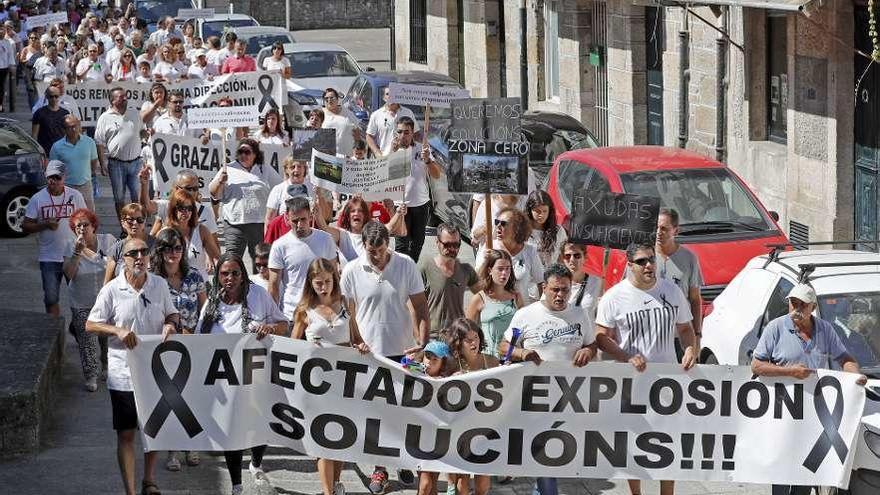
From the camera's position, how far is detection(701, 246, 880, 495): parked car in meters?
9.70

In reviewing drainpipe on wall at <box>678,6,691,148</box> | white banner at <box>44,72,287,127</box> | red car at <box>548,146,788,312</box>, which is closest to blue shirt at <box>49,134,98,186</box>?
white banner at <box>44,72,287,127</box>

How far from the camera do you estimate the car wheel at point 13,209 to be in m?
20.7

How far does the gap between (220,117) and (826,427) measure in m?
9.11

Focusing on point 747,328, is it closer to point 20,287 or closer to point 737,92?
point 20,287

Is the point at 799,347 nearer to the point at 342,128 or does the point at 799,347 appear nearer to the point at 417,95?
the point at 417,95

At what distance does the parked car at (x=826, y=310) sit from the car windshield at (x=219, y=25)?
28.5 m

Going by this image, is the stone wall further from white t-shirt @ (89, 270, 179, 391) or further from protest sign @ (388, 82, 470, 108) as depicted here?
white t-shirt @ (89, 270, 179, 391)

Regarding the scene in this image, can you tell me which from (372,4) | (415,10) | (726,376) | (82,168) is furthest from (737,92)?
(372,4)

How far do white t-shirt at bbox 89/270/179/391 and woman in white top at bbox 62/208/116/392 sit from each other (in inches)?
101

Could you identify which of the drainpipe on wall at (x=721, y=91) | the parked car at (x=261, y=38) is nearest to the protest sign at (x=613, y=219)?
the drainpipe on wall at (x=721, y=91)

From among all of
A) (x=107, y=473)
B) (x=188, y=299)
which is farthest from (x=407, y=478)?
(x=107, y=473)

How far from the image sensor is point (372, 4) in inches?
2219

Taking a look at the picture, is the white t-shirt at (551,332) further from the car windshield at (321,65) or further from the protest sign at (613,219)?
the car windshield at (321,65)

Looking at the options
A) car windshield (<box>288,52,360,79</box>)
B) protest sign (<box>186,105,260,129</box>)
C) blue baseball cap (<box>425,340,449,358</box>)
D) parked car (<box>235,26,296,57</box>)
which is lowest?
blue baseball cap (<box>425,340,449,358</box>)
